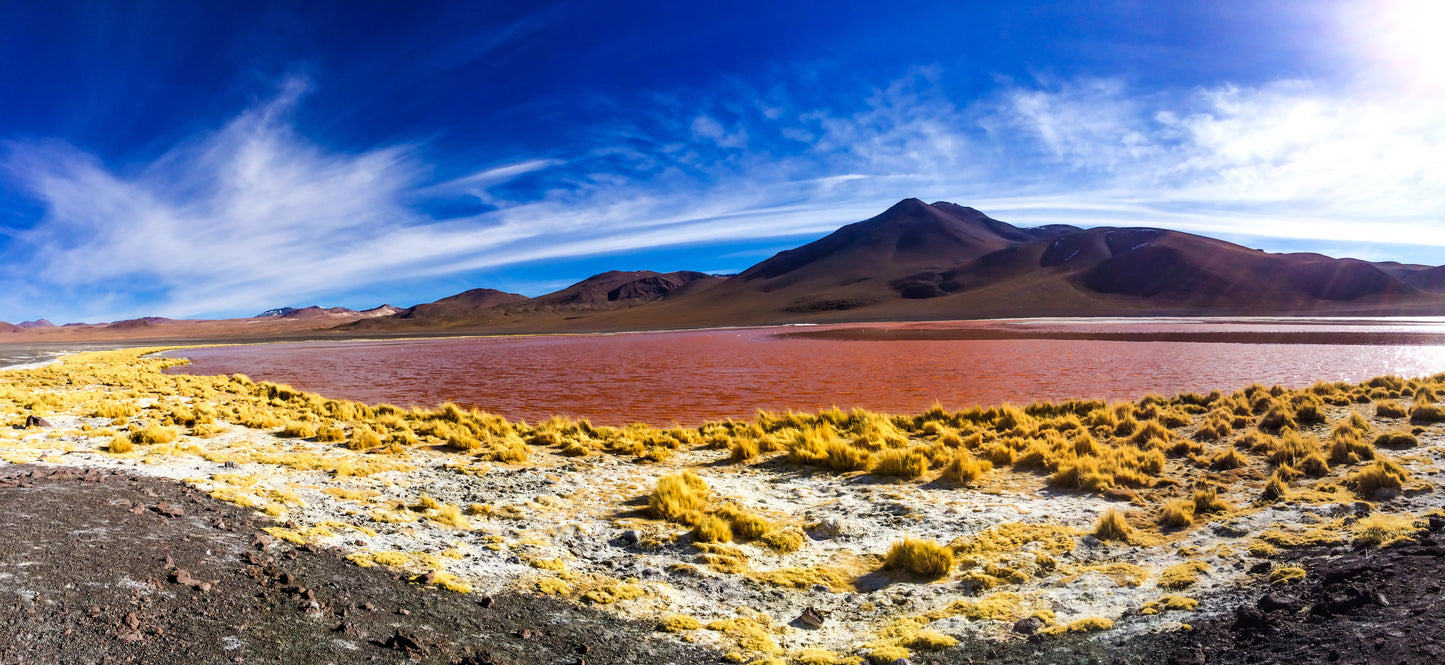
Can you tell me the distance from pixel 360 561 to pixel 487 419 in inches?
342

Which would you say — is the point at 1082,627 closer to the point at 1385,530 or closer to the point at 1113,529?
the point at 1113,529

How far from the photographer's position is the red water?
17.5 m

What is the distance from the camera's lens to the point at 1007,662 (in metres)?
3.99

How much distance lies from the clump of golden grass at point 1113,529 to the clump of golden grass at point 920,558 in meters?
1.51

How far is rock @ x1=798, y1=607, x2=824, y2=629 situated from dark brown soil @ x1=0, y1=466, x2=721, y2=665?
0.87 metres

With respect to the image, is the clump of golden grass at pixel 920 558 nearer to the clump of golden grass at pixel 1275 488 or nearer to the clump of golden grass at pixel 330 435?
the clump of golden grass at pixel 1275 488

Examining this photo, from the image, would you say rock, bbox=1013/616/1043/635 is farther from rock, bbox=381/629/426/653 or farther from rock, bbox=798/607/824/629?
rock, bbox=381/629/426/653

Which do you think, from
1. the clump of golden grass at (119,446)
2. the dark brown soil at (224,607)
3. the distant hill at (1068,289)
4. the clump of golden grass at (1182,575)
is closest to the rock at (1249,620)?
the clump of golden grass at (1182,575)

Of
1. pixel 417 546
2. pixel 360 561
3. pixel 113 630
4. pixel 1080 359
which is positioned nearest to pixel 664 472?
pixel 417 546

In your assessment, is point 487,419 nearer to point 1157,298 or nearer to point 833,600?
point 833,600

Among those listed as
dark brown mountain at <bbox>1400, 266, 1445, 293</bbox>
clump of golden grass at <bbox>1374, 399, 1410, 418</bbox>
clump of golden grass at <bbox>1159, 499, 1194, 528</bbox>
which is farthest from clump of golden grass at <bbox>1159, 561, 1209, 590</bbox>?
dark brown mountain at <bbox>1400, 266, 1445, 293</bbox>

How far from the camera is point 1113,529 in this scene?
625 cm

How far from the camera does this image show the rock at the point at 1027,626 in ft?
14.3

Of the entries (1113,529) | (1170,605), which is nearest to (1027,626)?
(1170,605)
